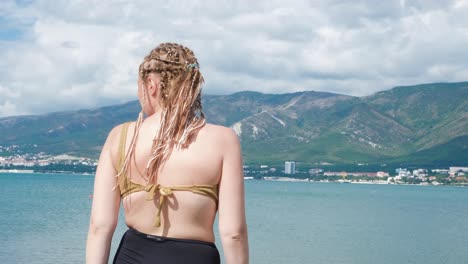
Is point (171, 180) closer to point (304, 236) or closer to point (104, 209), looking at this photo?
point (104, 209)

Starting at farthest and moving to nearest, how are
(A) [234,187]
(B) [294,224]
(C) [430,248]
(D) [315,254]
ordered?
(B) [294,224] < (C) [430,248] < (D) [315,254] < (A) [234,187]

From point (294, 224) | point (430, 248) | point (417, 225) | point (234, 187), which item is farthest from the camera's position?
point (417, 225)

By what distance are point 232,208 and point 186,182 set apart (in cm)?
26

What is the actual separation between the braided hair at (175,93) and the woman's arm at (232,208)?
0.23m

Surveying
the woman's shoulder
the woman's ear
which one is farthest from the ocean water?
the woman's shoulder

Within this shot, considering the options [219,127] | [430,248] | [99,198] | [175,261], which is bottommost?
[430,248]

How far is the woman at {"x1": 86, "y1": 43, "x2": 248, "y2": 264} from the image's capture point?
3.67 m

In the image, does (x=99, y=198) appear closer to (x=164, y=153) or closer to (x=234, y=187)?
(x=164, y=153)

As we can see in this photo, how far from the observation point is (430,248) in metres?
59.6

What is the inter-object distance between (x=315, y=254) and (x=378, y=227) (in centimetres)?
2999

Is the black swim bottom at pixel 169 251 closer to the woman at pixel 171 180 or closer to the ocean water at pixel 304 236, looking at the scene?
the woman at pixel 171 180

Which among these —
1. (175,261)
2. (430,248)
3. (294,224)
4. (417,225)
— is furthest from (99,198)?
(417,225)

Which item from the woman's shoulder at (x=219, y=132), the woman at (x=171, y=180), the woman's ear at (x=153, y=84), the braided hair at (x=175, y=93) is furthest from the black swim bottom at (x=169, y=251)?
the woman's ear at (x=153, y=84)

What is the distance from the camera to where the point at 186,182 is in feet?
12.1
